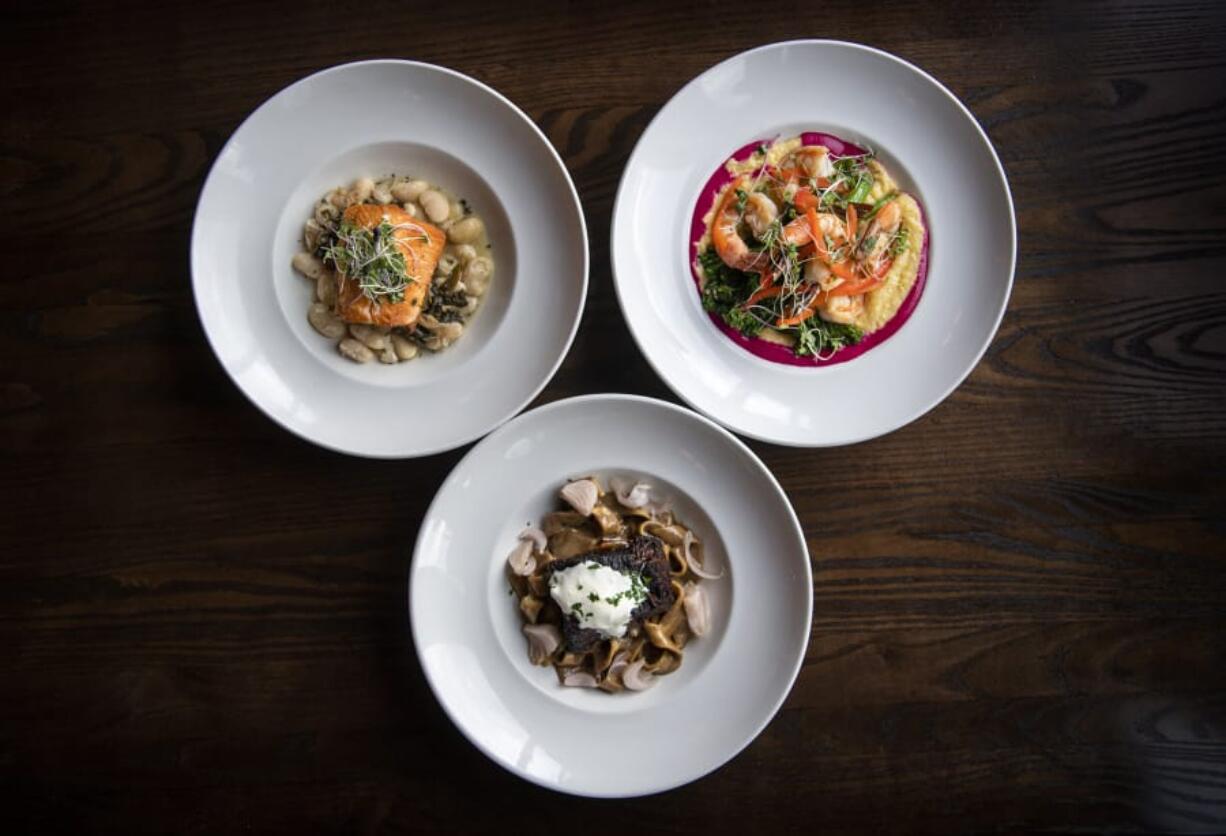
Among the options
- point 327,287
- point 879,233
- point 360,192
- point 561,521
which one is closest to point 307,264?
point 327,287

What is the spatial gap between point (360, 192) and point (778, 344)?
5.16ft

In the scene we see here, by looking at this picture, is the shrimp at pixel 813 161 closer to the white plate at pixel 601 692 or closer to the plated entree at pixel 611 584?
the white plate at pixel 601 692

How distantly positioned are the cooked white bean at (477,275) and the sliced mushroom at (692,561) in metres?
1.14

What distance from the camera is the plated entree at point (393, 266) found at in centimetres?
287

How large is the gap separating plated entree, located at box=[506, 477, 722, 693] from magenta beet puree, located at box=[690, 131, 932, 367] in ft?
2.10

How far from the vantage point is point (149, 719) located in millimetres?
3117

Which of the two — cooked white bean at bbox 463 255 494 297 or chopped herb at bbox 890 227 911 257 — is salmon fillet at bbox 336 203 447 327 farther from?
chopped herb at bbox 890 227 911 257

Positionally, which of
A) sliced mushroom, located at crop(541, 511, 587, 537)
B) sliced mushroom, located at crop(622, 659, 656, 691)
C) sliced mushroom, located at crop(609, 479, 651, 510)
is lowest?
sliced mushroom, located at crop(622, 659, 656, 691)

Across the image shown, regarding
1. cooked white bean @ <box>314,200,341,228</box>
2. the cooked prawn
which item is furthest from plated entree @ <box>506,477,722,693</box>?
cooked white bean @ <box>314,200,341,228</box>

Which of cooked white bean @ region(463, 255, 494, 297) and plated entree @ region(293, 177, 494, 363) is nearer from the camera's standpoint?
plated entree @ region(293, 177, 494, 363)

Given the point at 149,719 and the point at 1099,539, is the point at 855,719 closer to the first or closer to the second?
the point at 1099,539

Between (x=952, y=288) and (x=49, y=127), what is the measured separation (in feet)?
11.0

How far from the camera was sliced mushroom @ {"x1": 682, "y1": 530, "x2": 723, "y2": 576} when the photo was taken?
295cm

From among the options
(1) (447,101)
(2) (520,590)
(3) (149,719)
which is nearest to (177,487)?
(3) (149,719)
